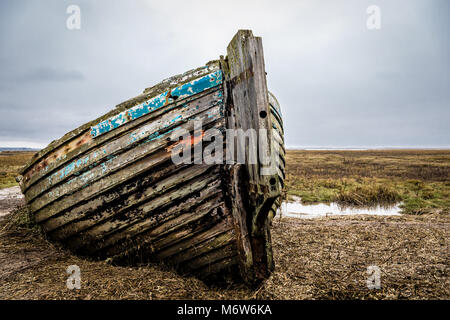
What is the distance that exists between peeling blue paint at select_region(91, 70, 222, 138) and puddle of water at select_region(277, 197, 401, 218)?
24.4 ft

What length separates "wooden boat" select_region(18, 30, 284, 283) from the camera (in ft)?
8.79

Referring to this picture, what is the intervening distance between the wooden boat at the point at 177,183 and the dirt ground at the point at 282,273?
0.86 ft

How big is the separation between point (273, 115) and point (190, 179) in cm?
270

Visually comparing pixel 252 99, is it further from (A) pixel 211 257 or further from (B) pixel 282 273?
(B) pixel 282 273

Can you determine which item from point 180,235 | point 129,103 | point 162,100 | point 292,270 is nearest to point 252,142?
point 162,100

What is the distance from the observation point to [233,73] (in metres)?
2.67

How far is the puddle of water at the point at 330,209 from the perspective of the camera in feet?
31.1

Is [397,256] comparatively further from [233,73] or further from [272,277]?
[233,73]

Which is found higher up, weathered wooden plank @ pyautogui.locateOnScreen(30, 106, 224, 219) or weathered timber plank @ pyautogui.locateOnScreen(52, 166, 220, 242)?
weathered wooden plank @ pyautogui.locateOnScreen(30, 106, 224, 219)

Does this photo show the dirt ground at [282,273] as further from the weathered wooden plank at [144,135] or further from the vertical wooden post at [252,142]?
the weathered wooden plank at [144,135]

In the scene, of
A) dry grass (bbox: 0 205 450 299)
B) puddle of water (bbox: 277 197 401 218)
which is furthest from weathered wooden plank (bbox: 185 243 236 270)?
puddle of water (bbox: 277 197 401 218)

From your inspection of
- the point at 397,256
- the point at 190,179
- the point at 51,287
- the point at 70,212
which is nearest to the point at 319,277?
the point at 397,256

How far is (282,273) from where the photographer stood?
3316 mm

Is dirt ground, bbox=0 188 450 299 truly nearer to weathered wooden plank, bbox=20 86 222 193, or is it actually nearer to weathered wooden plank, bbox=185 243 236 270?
weathered wooden plank, bbox=185 243 236 270
